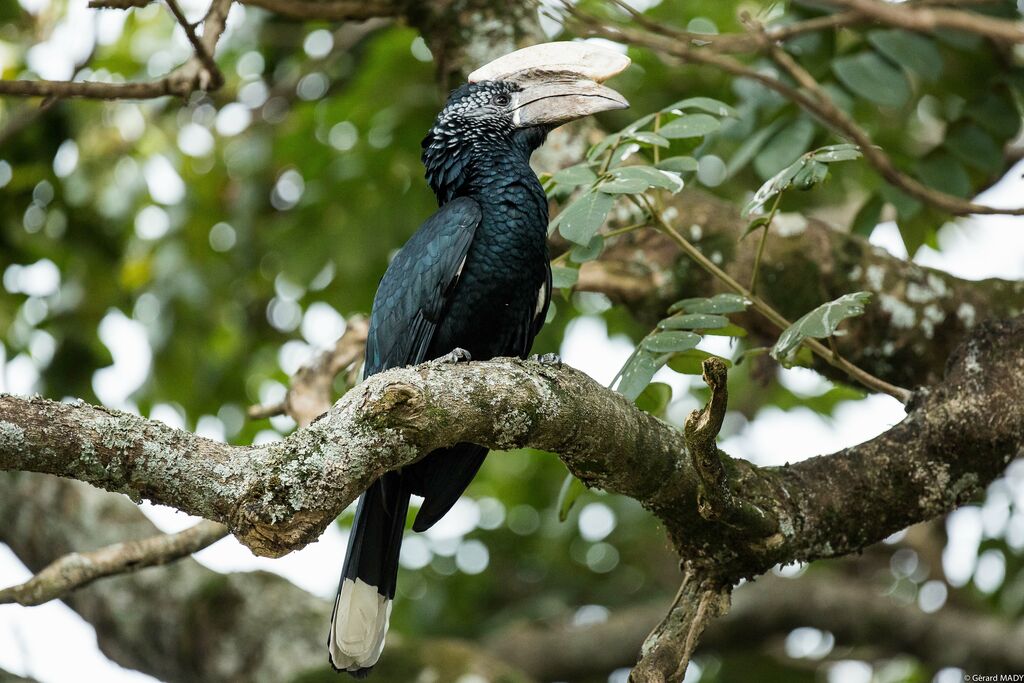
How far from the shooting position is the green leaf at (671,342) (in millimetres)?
2783

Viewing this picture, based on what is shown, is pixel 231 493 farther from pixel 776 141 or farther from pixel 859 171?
pixel 859 171

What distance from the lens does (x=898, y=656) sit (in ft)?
17.8

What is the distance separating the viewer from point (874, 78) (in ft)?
12.1

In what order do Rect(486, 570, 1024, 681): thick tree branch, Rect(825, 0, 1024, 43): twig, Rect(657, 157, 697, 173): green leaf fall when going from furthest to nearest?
Rect(486, 570, 1024, 681): thick tree branch → Rect(657, 157, 697, 173): green leaf → Rect(825, 0, 1024, 43): twig

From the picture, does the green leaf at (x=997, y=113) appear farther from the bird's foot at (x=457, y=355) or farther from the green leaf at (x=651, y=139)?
the bird's foot at (x=457, y=355)

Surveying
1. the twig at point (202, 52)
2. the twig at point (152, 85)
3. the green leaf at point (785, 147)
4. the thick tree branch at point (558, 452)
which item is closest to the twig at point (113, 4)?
the twig at point (202, 52)

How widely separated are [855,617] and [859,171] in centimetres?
216

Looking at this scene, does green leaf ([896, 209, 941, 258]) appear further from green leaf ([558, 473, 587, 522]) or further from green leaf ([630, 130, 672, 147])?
green leaf ([558, 473, 587, 522])

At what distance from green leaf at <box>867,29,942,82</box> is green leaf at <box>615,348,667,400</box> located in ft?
4.92

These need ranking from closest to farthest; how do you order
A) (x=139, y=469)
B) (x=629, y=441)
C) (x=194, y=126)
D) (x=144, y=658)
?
1. (x=139, y=469)
2. (x=629, y=441)
3. (x=144, y=658)
4. (x=194, y=126)

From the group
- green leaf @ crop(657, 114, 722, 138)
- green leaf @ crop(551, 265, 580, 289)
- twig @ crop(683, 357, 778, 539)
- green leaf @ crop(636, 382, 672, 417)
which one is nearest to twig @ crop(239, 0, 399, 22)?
green leaf @ crop(551, 265, 580, 289)

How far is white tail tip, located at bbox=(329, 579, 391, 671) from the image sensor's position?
128 inches

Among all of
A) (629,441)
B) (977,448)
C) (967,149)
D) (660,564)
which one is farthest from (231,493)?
(660,564)

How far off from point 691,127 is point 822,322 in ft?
2.20
